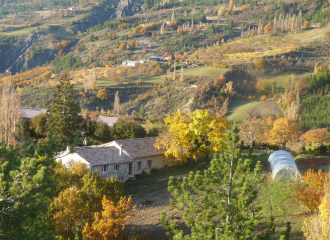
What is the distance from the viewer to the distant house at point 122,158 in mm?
33062

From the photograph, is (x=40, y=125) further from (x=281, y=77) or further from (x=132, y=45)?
(x=132, y=45)

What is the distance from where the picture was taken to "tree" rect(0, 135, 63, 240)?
11844mm

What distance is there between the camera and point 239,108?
97.3 meters

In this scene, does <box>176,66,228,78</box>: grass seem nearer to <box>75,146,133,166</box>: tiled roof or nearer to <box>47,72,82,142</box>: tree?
<box>47,72,82,142</box>: tree

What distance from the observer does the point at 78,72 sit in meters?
143

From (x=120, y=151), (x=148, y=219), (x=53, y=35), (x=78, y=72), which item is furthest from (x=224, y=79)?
(x=53, y=35)

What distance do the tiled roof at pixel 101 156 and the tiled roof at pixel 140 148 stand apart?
1.27 meters

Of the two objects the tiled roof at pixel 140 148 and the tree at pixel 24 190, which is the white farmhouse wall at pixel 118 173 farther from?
the tree at pixel 24 190

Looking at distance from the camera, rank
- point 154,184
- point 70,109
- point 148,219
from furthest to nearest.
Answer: point 70,109 < point 154,184 < point 148,219

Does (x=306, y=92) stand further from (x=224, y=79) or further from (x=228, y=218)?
(x=228, y=218)

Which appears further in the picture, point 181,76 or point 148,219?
point 181,76

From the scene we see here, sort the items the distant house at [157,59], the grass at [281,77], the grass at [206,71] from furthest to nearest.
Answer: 1. the distant house at [157,59]
2. the grass at [206,71]
3. the grass at [281,77]

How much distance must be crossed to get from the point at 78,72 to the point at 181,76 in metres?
51.5

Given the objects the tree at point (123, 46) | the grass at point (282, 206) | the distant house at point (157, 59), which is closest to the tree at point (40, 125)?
the grass at point (282, 206)
